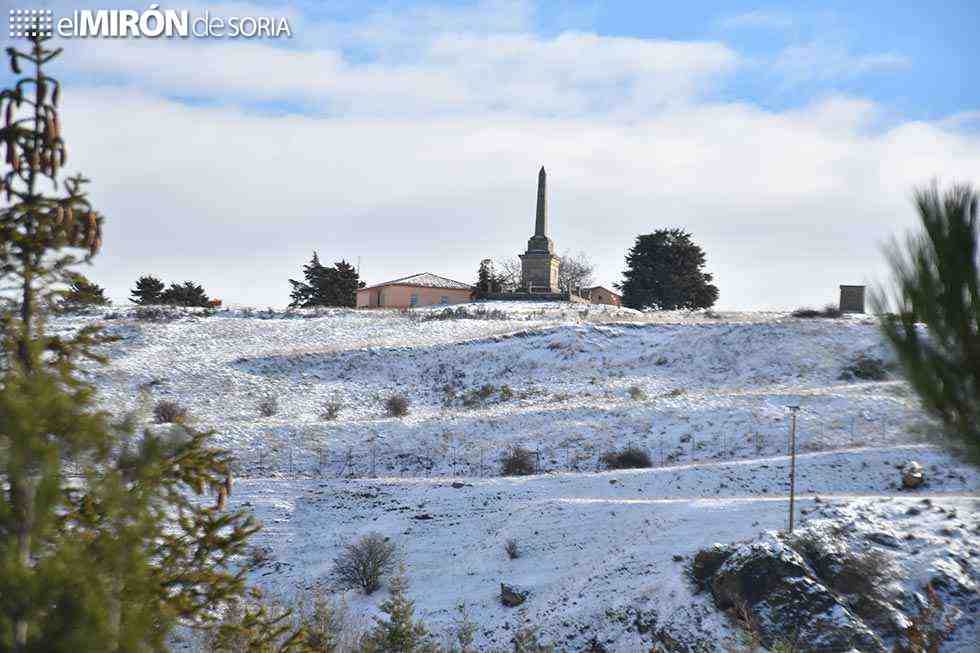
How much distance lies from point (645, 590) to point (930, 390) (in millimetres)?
11806

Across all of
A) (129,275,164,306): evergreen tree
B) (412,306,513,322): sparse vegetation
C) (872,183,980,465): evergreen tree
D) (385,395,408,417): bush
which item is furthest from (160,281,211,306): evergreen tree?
(872,183,980,465): evergreen tree

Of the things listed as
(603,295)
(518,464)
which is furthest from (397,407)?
(603,295)

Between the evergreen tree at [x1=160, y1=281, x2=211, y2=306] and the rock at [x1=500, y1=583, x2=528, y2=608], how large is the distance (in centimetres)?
4796

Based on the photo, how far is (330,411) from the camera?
29.2m

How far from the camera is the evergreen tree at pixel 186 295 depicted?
197ft

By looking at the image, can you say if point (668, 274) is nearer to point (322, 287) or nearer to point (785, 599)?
point (322, 287)

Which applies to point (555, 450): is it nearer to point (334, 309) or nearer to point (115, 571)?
point (115, 571)

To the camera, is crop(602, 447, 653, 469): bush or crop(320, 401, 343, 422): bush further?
crop(320, 401, 343, 422): bush

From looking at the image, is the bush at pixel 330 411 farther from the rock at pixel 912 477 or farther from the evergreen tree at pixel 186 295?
the evergreen tree at pixel 186 295

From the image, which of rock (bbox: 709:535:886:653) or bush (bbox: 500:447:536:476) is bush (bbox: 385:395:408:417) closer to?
bush (bbox: 500:447:536:476)

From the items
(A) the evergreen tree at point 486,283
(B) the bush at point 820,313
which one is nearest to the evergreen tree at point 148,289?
(A) the evergreen tree at point 486,283

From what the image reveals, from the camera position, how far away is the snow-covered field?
16625 millimetres

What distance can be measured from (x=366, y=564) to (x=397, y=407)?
12456 mm

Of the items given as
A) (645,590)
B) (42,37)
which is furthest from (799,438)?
(42,37)
